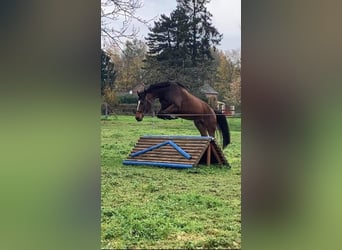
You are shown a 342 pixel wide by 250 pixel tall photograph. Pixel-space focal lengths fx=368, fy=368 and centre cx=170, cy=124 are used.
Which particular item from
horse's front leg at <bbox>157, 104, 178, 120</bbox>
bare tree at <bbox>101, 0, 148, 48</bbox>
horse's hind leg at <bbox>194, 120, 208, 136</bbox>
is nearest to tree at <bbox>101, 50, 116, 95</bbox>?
bare tree at <bbox>101, 0, 148, 48</bbox>

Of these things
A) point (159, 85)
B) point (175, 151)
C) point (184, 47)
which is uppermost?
point (184, 47)

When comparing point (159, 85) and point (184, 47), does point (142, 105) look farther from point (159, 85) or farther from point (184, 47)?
point (184, 47)

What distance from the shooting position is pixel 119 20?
5.11ft

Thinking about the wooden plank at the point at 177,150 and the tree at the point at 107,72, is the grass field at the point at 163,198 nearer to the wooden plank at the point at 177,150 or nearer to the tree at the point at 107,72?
the wooden plank at the point at 177,150

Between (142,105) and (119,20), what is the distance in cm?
38

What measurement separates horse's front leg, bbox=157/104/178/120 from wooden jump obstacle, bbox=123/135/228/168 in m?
0.09

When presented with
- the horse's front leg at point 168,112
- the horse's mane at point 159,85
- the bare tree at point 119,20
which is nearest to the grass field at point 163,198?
the horse's front leg at point 168,112

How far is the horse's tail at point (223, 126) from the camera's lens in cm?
158

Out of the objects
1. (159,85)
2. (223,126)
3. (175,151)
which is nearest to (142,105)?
(159,85)

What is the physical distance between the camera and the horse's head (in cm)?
162

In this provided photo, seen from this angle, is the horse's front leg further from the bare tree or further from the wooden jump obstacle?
the bare tree

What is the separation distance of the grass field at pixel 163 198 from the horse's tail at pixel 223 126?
29 mm
